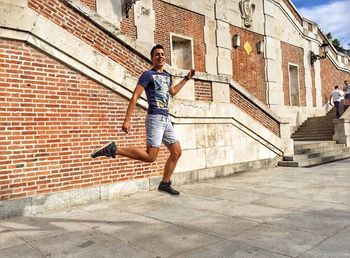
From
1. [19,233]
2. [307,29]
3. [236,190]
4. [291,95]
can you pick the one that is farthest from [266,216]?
[307,29]

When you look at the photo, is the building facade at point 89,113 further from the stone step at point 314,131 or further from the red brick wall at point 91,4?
the stone step at point 314,131

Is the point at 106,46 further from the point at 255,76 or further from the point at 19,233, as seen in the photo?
the point at 255,76

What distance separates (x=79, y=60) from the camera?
546cm

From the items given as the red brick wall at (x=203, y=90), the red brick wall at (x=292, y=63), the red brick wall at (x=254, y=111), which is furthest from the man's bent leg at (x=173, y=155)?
the red brick wall at (x=292, y=63)

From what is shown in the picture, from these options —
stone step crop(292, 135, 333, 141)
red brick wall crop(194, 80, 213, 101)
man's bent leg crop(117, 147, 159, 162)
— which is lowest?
man's bent leg crop(117, 147, 159, 162)

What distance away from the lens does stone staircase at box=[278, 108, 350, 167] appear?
9495mm

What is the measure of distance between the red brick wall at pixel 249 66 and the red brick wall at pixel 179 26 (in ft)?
6.13

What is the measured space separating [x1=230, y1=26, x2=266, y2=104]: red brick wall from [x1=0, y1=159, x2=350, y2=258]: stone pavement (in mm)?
8885

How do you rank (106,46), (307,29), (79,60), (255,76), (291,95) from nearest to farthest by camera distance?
(79,60), (106,46), (255,76), (291,95), (307,29)

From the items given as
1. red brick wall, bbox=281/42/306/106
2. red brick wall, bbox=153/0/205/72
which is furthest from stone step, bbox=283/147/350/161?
red brick wall, bbox=281/42/306/106

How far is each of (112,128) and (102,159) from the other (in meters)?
0.55

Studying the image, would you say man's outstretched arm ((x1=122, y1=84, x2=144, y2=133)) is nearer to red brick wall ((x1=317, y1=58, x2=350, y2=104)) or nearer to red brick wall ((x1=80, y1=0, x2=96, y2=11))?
red brick wall ((x1=80, y1=0, x2=96, y2=11))

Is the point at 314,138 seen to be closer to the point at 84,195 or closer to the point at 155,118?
the point at 84,195

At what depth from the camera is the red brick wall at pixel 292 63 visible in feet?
56.1
